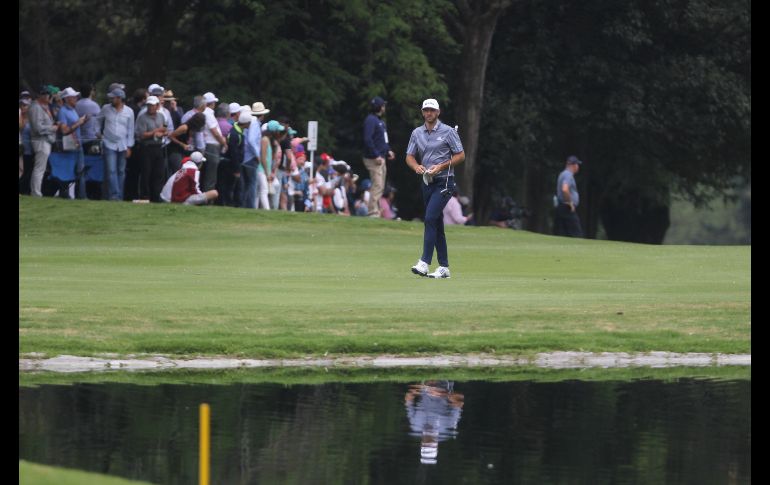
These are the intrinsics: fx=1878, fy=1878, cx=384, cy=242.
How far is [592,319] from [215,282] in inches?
205

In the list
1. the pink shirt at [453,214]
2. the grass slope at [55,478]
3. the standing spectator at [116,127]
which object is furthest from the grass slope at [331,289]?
the grass slope at [55,478]

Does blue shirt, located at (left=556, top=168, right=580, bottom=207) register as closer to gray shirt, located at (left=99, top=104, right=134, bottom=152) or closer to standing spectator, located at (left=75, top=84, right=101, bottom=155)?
gray shirt, located at (left=99, top=104, right=134, bottom=152)

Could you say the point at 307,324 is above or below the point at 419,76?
below

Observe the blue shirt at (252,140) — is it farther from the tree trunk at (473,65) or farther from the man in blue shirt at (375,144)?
the tree trunk at (473,65)

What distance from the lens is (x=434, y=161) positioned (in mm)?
19750

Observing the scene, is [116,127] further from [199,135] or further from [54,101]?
[54,101]

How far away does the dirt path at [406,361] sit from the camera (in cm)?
1349

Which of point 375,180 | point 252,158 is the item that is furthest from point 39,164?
point 375,180

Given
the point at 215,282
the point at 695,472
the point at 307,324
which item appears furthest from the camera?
the point at 215,282

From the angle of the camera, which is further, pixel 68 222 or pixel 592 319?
pixel 68 222

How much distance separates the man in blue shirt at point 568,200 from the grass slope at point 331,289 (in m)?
1.63

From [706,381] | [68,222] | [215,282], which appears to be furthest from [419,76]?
[706,381]
